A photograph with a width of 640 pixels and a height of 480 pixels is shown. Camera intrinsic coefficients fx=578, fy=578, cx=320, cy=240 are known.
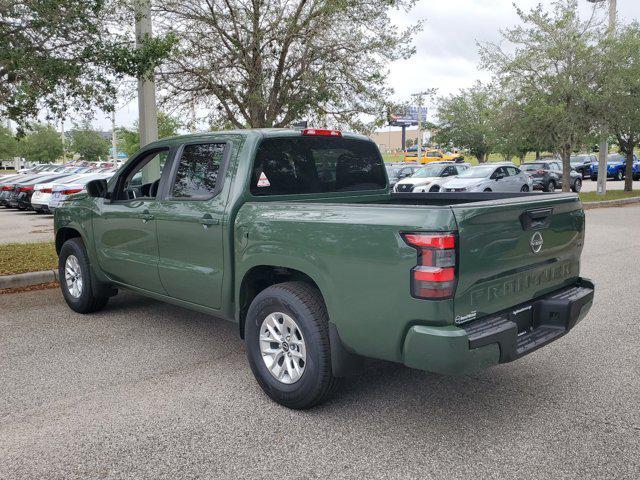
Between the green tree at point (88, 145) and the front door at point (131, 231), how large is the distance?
69.5 metres

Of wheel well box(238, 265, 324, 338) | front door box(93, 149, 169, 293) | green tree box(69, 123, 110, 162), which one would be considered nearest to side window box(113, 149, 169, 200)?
front door box(93, 149, 169, 293)

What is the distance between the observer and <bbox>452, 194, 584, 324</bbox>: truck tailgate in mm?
3209

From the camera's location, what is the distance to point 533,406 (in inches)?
152

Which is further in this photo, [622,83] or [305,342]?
[622,83]

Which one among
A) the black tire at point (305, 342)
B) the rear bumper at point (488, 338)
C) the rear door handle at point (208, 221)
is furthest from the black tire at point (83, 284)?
the rear bumper at point (488, 338)

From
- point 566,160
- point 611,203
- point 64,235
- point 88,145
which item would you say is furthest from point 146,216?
point 88,145

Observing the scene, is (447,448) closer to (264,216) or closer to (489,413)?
(489,413)

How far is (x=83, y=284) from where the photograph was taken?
617cm

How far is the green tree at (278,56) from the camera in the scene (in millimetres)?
12359

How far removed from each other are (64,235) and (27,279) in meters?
1.54

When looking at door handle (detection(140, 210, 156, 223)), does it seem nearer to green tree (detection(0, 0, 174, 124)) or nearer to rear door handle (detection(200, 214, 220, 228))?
rear door handle (detection(200, 214, 220, 228))

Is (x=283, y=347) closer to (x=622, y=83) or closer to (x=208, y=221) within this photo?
(x=208, y=221)

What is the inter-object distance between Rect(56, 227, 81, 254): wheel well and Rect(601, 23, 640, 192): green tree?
18.8 meters

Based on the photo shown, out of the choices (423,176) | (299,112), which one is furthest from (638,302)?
(423,176)
